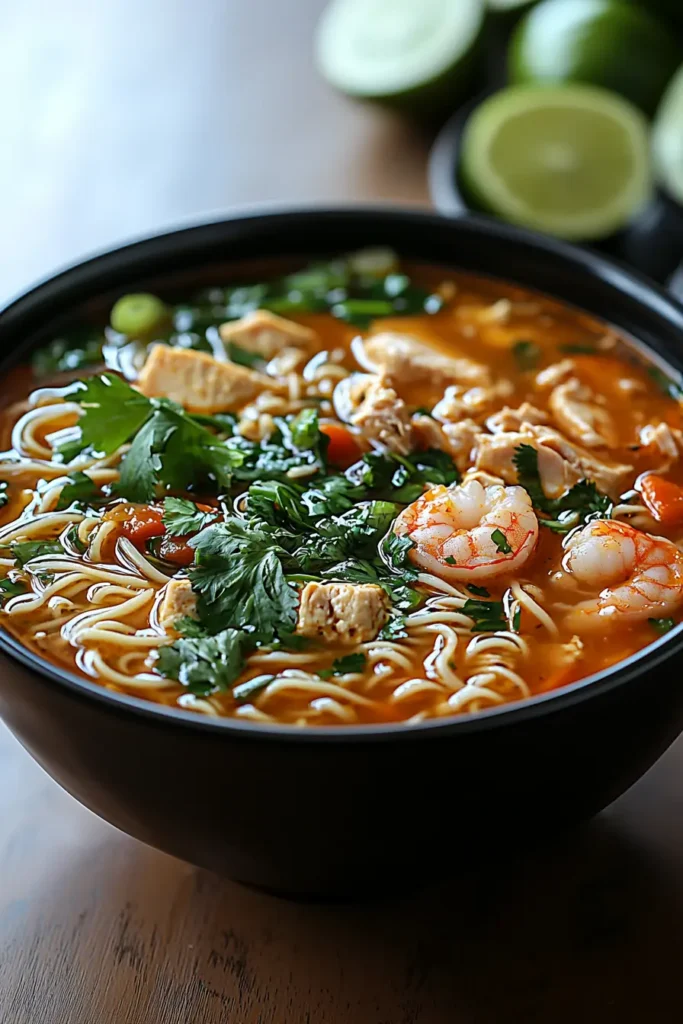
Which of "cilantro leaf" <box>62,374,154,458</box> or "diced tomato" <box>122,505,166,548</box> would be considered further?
"cilantro leaf" <box>62,374,154,458</box>

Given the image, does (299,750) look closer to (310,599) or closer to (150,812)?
(150,812)

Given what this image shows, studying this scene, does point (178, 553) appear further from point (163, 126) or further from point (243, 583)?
point (163, 126)

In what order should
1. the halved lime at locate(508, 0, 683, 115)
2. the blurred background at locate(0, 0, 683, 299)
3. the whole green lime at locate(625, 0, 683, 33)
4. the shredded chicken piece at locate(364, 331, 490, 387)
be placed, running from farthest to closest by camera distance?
the whole green lime at locate(625, 0, 683, 33), the halved lime at locate(508, 0, 683, 115), the blurred background at locate(0, 0, 683, 299), the shredded chicken piece at locate(364, 331, 490, 387)

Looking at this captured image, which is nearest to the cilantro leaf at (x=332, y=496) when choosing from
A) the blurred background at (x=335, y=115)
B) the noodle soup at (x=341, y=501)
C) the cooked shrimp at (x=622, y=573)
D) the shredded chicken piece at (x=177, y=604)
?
the noodle soup at (x=341, y=501)

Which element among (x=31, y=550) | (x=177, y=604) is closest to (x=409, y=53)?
(x=31, y=550)

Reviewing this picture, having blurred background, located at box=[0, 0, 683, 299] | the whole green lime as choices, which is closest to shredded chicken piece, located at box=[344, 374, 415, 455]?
blurred background, located at box=[0, 0, 683, 299]

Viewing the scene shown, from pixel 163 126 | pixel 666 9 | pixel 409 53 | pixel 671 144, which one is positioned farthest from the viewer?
pixel 163 126

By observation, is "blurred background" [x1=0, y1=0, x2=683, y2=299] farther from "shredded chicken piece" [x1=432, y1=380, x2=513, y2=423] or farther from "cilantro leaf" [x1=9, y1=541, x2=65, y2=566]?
"cilantro leaf" [x1=9, y1=541, x2=65, y2=566]
